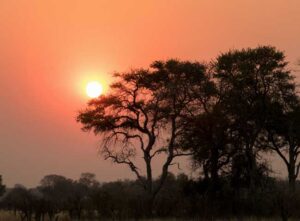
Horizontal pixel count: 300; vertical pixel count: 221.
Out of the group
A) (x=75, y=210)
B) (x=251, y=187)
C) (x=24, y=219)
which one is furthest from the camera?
(x=251, y=187)

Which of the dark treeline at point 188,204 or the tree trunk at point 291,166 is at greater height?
the tree trunk at point 291,166

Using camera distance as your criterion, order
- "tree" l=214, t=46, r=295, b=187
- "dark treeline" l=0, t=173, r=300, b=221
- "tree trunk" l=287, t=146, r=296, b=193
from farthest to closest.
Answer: "tree trunk" l=287, t=146, r=296, b=193
"tree" l=214, t=46, r=295, b=187
"dark treeline" l=0, t=173, r=300, b=221

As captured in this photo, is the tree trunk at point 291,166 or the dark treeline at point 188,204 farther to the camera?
the tree trunk at point 291,166

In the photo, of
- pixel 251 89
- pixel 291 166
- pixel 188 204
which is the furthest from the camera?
pixel 291 166

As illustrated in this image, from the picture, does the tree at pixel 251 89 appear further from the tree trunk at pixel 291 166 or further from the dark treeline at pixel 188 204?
the tree trunk at pixel 291 166

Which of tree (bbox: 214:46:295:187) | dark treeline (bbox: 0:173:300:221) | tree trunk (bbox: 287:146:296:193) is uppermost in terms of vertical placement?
tree (bbox: 214:46:295:187)

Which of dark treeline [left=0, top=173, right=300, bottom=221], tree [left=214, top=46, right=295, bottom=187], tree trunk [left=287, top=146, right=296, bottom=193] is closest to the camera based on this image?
dark treeline [left=0, top=173, right=300, bottom=221]

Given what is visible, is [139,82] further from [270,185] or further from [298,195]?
[298,195]

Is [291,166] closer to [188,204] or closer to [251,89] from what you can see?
[251,89]

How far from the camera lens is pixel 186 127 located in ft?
132

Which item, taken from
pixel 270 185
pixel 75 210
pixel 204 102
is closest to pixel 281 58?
pixel 204 102

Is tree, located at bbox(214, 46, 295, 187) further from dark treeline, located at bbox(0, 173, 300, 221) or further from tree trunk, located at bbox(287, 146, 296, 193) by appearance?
tree trunk, located at bbox(287, 146, 296, 193)

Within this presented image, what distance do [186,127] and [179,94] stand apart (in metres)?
2.49

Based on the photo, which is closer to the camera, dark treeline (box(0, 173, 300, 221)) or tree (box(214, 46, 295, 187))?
dark treeline (box(0, 173, 300, 221))
